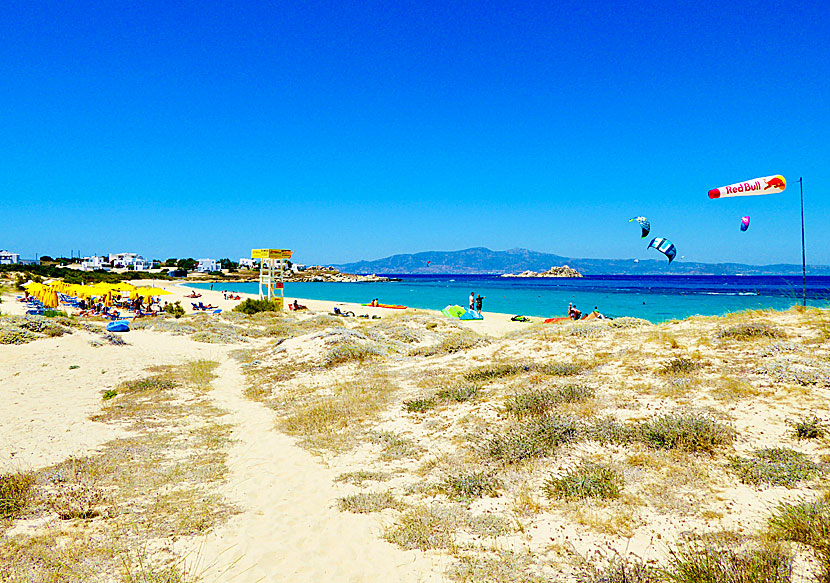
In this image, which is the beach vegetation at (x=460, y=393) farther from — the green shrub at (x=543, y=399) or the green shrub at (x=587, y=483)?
the green shrub at (x=587, y=483)

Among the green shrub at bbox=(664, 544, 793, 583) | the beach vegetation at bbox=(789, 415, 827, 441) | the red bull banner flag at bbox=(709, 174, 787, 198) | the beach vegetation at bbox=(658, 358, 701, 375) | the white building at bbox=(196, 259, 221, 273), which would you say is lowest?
the green shrub at bbox=(664, 544, 793, 583)

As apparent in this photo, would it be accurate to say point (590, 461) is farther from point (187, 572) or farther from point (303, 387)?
point (303, 387)

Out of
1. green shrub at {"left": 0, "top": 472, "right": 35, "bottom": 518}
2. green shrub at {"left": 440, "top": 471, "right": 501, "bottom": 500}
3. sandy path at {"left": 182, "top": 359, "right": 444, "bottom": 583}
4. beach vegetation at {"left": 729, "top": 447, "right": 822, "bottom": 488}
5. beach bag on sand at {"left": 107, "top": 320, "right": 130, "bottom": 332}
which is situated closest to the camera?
sandy path at {"left": 182, "top": 359, "right": 444, "bottom": 583}

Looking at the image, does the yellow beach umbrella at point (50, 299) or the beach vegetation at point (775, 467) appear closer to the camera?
the beach vegetation at point (775, 467)

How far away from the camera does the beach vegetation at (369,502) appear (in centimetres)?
526

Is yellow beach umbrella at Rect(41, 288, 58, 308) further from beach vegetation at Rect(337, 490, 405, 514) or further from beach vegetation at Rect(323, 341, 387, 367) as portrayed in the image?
beach vegetation at Rect(337, 490, 405, 514)

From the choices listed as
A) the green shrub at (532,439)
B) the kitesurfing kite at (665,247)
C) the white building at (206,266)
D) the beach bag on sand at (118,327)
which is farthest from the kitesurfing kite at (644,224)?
the white building at (206,266)

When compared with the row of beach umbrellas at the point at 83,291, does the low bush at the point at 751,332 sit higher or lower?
lower

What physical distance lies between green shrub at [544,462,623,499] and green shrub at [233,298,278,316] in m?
27.7

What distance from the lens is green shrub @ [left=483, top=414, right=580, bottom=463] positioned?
20.3 ft

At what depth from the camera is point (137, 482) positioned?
20.0 ft

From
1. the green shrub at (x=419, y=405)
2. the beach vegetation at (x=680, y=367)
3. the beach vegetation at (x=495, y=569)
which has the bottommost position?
the beach vegetation at (x=495, y=569)

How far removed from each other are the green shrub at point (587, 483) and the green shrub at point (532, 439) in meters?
0.71

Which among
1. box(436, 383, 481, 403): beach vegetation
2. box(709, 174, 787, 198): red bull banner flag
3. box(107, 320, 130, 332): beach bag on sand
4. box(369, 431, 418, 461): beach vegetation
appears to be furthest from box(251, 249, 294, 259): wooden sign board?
box(709, 174, 787, 198): red bull banner flag
